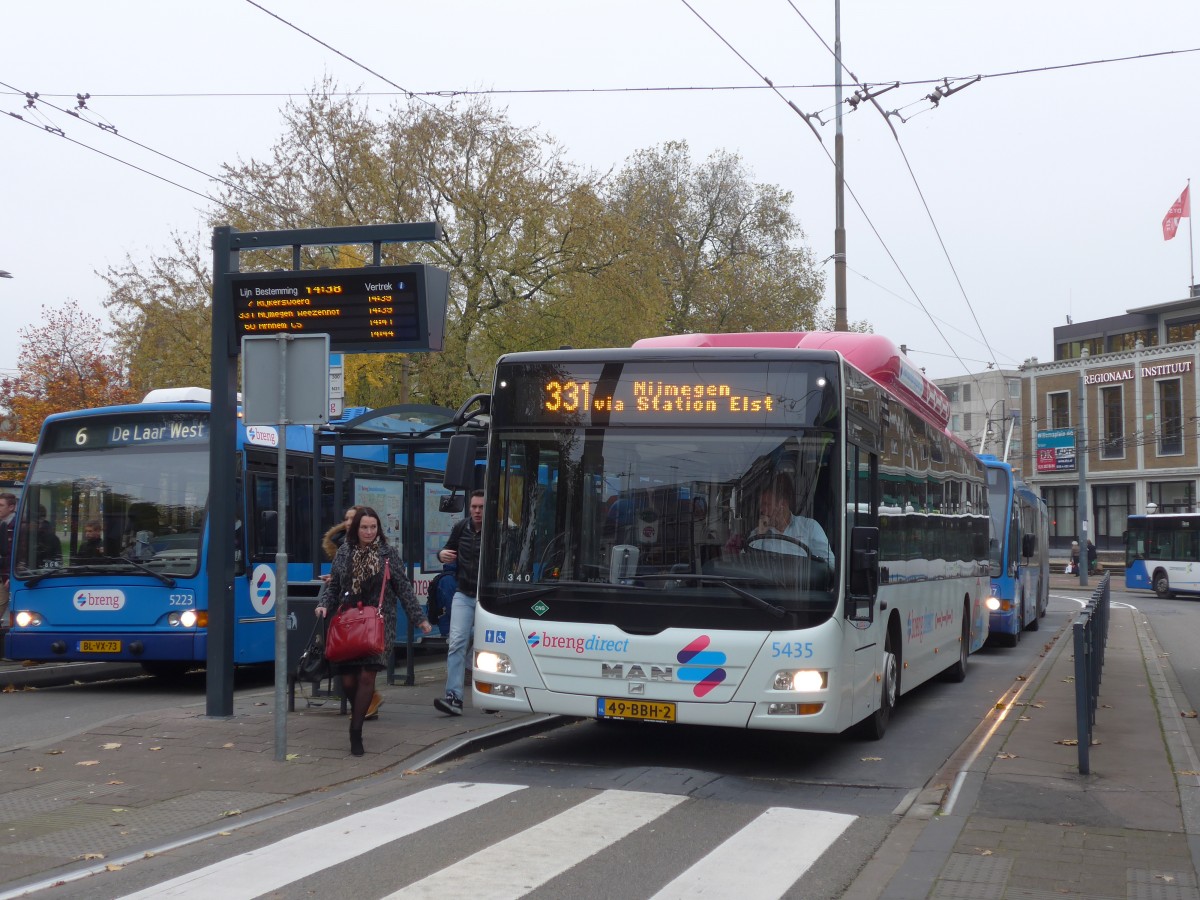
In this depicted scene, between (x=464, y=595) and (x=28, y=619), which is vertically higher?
(x=464, y=595)

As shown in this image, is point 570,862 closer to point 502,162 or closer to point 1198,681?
point 1198,681

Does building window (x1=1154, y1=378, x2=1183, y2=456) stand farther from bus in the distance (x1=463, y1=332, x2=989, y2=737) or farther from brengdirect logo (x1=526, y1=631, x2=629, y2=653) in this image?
brengdirect logo (x1=526, y1=631, x2=629, y2=653)

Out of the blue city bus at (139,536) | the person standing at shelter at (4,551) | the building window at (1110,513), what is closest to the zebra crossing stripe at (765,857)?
the blue city bus at (139,536)

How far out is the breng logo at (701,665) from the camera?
8344 mm

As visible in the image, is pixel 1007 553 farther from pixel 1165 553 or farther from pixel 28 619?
pixel 1165 553

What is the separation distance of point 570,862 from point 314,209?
25.2m

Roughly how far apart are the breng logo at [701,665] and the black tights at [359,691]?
6.84 feet

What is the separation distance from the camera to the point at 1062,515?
7094cm

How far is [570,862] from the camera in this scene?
6.21m

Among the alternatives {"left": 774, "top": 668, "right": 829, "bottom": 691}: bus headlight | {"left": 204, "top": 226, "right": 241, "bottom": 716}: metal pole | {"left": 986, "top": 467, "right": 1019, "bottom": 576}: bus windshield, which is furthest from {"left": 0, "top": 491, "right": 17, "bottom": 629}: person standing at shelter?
{"left": 986, "top": 467, "right": 1019, "bottom": 576}: bus windshield

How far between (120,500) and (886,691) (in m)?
7.79

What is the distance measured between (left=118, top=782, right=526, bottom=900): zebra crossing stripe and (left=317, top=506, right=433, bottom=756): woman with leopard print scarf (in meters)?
1.17

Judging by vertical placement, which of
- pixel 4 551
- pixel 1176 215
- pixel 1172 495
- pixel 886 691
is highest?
pixel 1176 215

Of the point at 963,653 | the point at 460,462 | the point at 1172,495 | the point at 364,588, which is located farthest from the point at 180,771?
the point at 1172,495
